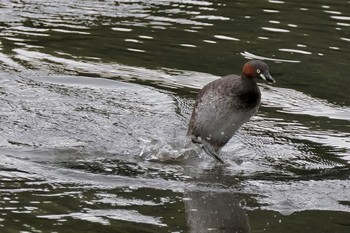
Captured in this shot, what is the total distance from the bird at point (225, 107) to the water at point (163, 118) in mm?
212

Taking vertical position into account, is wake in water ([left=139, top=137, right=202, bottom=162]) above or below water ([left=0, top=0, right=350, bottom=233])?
below

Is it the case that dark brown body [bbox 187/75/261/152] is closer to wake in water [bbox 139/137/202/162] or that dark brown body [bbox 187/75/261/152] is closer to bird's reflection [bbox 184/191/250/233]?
wake in water [bbox 139/137/202/162]

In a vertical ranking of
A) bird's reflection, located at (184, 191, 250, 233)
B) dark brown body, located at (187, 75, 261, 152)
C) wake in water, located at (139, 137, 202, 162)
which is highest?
dark brown body, located at (187, 75, 261, 152)

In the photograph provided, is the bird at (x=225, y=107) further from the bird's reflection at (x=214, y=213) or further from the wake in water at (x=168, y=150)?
the bird's reflection at (x=214, y=213)

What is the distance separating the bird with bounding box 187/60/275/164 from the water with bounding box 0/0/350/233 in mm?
212

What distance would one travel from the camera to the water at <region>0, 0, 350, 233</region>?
883cm

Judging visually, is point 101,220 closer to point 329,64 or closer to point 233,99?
point 233,99

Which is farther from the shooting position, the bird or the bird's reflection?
the bird

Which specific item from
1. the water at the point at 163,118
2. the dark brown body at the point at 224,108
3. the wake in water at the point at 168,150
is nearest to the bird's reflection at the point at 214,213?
the water at the point at 163,118

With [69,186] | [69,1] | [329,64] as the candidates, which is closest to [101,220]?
[69,186]

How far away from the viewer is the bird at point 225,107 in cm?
1065

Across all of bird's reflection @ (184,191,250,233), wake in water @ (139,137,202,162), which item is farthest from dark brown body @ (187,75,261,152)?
bird's reflection @ (184,191,250,233)

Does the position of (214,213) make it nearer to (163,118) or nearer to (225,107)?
(225,107)

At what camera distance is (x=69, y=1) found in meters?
17.6
